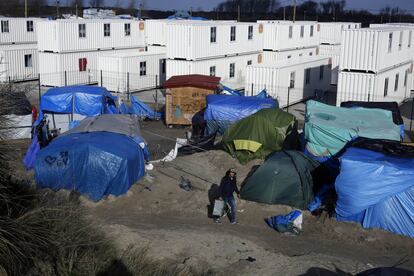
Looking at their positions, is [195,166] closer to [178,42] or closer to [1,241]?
[1,241]

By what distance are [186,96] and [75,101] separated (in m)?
4.96

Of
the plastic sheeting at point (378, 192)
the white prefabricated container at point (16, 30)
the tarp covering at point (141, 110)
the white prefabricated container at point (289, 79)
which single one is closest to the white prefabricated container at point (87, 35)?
the white prefabricated container at point (16, 30)

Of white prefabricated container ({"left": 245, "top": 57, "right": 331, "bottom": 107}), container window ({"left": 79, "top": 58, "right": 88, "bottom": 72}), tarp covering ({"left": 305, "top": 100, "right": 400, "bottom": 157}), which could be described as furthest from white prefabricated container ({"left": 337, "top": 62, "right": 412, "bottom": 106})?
container window ({"left": 79, "top": 58, "right": 88, "bottom": 72})

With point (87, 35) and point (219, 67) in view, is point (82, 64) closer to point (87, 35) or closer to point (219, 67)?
point (87, 35)

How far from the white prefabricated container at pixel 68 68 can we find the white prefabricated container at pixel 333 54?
45.7 feet

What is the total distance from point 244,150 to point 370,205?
563 centimetres

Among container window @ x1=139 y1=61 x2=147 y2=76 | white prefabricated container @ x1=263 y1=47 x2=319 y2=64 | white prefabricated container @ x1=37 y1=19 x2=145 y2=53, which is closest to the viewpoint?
white prefabricated container @ x1=37 y1=19 x2=145 y2=53

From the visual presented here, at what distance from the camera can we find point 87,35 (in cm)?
3416

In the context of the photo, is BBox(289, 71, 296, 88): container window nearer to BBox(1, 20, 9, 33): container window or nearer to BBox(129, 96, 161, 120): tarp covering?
BBox(129, 96, 161, 120): tarp covering

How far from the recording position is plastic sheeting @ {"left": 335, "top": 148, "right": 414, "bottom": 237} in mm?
13234

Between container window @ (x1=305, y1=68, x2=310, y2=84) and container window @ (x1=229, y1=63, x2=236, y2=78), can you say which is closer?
container window @ (x1=305, y1=68, x2=310, y2=84)

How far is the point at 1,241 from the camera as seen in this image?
7188 mm

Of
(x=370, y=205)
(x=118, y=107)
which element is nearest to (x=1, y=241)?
(x=370, y=205)

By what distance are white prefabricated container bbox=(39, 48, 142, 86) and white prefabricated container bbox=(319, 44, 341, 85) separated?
45.7ft
